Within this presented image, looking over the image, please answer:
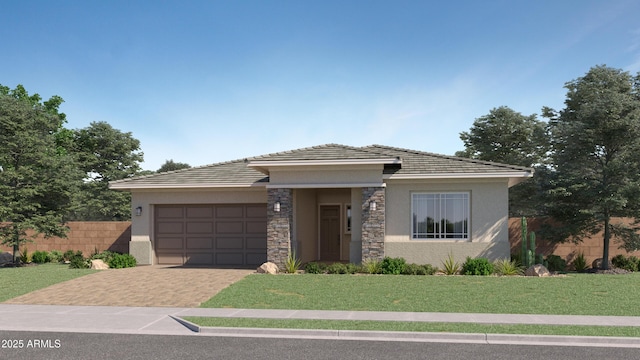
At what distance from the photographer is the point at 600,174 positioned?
71.0 ft

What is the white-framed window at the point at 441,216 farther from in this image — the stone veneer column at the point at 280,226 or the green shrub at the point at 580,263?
the green shrub at the point at 580,263

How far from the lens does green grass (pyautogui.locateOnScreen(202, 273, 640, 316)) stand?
1288 cm

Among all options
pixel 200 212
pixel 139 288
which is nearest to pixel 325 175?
pixel 200 212

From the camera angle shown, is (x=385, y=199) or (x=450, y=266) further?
(x=385, y=199)

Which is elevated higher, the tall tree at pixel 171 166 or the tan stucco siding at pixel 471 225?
the tall tree at pixel 171 166

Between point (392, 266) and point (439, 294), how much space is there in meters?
4.21

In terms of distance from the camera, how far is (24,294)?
50.8 feet

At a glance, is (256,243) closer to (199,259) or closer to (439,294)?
(199,259)

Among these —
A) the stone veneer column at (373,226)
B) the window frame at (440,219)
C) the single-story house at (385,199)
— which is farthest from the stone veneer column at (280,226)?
the window frame at (440,219)

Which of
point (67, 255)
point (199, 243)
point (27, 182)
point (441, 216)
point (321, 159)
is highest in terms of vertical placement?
point (321, 159)

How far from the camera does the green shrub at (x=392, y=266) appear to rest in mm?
18625

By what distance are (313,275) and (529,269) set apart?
24.6ft

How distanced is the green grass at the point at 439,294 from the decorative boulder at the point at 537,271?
2.01ft

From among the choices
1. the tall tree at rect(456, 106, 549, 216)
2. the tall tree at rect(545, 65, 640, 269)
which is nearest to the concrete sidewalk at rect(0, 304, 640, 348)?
the tall tree at rect(545, 65, 640, 269)
